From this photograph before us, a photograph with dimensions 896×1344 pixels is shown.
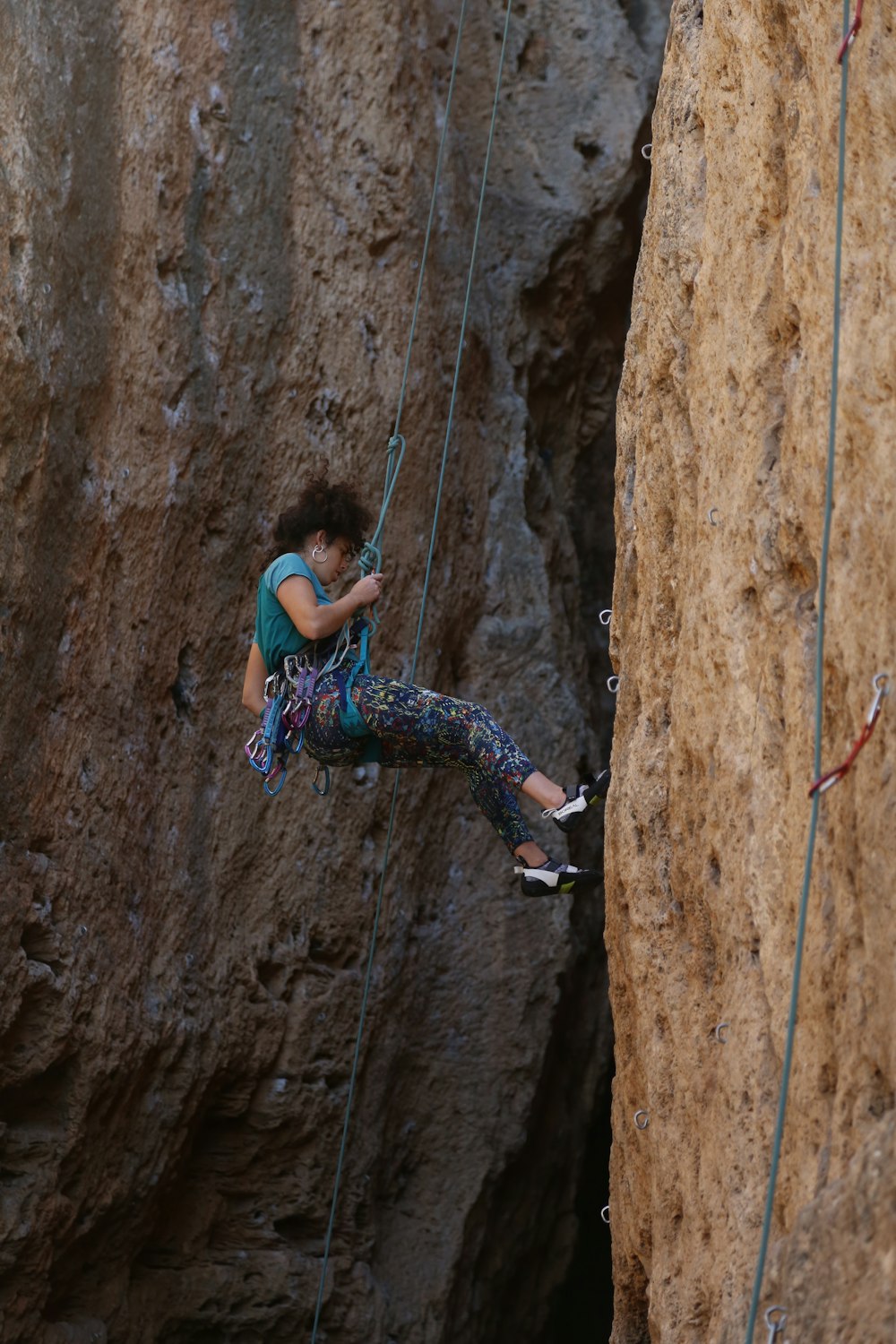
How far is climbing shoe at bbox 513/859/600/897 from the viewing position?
4.53 metres

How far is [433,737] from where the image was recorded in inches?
187

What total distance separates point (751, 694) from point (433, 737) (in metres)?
1.31

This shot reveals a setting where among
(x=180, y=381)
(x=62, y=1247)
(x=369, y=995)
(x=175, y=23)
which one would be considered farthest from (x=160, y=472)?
(x=62, y=1247)

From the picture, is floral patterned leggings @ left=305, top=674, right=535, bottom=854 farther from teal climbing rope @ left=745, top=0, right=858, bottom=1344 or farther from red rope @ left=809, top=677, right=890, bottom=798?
red rope @ left=809, top=677, right=890, bottom=798

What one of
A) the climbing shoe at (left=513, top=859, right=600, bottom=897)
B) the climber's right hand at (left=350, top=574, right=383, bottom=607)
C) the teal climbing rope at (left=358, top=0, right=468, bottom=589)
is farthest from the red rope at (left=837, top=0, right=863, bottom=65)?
the teal climbing rope at (left=358, top=0, right=468, bottom=589)

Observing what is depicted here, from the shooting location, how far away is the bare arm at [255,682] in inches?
206

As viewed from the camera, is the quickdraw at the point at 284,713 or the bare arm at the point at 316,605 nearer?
the bare arm at the point at 316,605

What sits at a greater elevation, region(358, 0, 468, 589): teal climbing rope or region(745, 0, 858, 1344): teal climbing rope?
region(358, 0, 468, 589): teal climbing rope

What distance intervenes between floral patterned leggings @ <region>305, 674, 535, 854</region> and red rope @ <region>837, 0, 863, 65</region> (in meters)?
2.11

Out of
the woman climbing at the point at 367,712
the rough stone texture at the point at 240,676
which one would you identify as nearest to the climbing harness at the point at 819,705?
the woman climbing at the point at 367,712

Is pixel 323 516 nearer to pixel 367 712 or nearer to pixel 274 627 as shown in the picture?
pixel 274 627

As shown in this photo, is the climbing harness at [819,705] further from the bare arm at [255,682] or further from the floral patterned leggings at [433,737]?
the bare arm at [255,682]

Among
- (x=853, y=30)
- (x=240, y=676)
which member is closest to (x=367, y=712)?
(x=240, y=676)

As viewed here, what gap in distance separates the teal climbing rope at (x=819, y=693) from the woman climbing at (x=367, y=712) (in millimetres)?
1377
